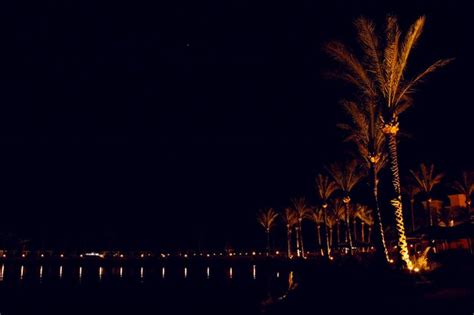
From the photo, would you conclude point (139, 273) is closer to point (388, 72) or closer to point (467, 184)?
point (467, 184)

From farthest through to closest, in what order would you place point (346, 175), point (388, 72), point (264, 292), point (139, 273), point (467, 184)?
point (139, 273)
point (467, 184)
point (346, 175)
point (264, 292)
point (388, 72)

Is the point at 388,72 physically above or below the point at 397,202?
above

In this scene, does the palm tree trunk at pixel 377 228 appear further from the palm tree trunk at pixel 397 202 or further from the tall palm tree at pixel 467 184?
the tall palm tree at pixel 467 184

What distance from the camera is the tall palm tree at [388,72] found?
21.0 metres

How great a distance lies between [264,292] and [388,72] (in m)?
16.9

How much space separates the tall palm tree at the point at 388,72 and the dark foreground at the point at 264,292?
3447 millimetres

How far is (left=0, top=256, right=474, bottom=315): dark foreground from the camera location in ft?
49.3

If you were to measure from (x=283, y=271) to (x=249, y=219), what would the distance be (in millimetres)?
47493

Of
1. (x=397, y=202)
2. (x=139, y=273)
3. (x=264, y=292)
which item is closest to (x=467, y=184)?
(x=264, y=292)

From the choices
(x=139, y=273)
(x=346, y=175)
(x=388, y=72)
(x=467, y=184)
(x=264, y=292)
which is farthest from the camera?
(x=139, y=273)

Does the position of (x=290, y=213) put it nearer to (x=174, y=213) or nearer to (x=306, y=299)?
(x=174, y=213)

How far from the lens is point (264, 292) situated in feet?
104

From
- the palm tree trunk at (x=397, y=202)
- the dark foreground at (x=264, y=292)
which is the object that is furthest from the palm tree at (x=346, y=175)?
the palm tree trunk at (x=397, y=202)

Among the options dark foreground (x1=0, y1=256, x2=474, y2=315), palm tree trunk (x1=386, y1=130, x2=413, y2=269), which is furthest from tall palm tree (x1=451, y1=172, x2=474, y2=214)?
palm tree trunk (x1=386, y1=130, x2=413, y2=269)
